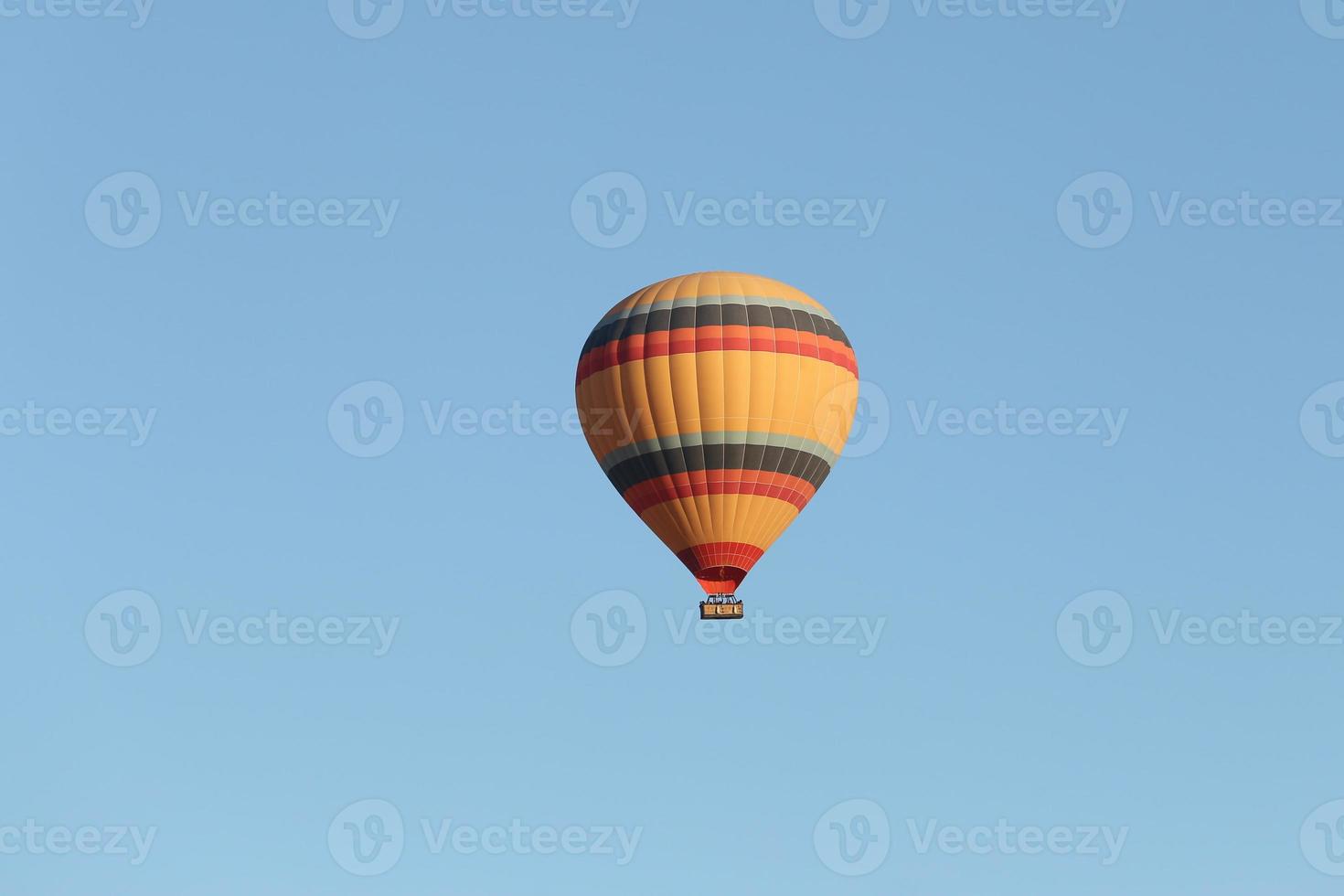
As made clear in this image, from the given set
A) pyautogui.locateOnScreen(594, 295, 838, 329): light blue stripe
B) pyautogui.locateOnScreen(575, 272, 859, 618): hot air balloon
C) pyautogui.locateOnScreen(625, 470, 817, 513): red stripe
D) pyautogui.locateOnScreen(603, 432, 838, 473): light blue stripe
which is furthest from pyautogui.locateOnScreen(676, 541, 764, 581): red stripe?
pyautogui.locateOnScreen(594, 295, 838, 329): light blue stripe

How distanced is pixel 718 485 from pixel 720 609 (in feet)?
10.2

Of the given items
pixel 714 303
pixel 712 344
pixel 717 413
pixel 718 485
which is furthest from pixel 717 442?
pixel 714 303

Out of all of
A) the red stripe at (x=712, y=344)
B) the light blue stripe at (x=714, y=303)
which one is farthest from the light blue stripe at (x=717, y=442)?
the light blue stripe at (x=714, y=303)

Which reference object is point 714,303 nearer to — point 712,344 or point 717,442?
point 712,344

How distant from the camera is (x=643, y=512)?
71188 mm

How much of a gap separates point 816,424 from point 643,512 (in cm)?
496

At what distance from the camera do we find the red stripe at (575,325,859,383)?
69.8 meters

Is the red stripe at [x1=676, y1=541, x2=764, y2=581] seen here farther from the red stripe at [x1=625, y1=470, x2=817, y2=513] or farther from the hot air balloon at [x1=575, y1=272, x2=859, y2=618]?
the red stripe at [x1=625, y1=470, x2=817, y2=513]

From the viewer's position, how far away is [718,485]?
6981 centimetres

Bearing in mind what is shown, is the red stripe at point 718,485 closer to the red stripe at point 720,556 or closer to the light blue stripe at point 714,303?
the red stripe at point 720,556

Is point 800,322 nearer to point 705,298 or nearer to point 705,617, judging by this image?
point 705,298

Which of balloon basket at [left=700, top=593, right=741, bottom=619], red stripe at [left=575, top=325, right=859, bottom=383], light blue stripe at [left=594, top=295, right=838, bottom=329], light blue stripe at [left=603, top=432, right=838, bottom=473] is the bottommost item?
balloon basket at [left=700, top=593, right=741, bottom=619]

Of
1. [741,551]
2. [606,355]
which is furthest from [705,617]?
[606,355]

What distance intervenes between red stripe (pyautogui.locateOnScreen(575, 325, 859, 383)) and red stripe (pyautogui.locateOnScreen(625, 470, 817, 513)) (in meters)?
3.10
